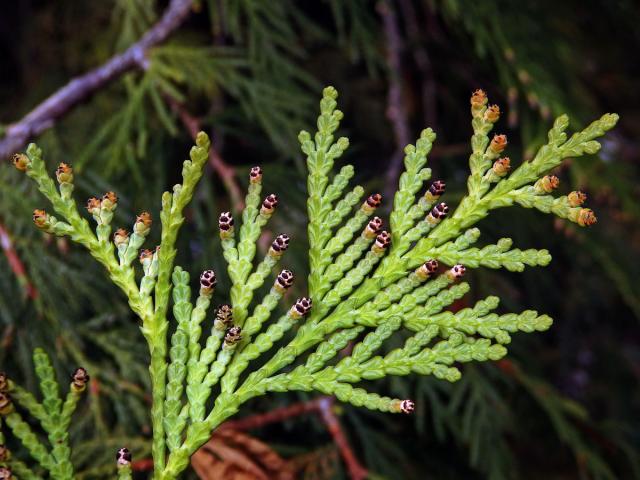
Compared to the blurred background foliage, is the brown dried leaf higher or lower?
lower

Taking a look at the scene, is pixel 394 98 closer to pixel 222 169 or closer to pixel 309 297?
pixel 222 169

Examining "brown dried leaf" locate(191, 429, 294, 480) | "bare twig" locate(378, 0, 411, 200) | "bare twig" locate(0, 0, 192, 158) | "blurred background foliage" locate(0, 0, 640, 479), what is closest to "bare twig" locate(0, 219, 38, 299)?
"blurred background foliage" locate(0, 0, 640, 479)

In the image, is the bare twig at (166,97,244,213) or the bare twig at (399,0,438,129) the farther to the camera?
the bare twig at (399,0,438,129)

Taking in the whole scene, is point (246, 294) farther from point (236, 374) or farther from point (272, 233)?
point (272, 233)

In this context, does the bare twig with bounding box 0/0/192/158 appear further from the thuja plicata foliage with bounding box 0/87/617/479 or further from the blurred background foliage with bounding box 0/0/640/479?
the thuja plicata foliage with bounding box 0/87/617/479

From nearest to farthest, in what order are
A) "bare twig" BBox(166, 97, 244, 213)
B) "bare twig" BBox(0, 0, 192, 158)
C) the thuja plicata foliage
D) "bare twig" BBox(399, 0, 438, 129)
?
the thuja plicata foliage
"bare twig" BBox(0, 0, 192, 158)
"bare twig" BBox(166, 97, 244, 213)
"bare twig" BBox(399, 0, 438, 129)

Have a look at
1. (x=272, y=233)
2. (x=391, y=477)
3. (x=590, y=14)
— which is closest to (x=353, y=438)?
(x=391, y=477)

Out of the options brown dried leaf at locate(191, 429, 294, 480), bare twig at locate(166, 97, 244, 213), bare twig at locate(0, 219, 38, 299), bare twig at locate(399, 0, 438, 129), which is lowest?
brown dried leaf at locate(191, 429, 294, 480)
